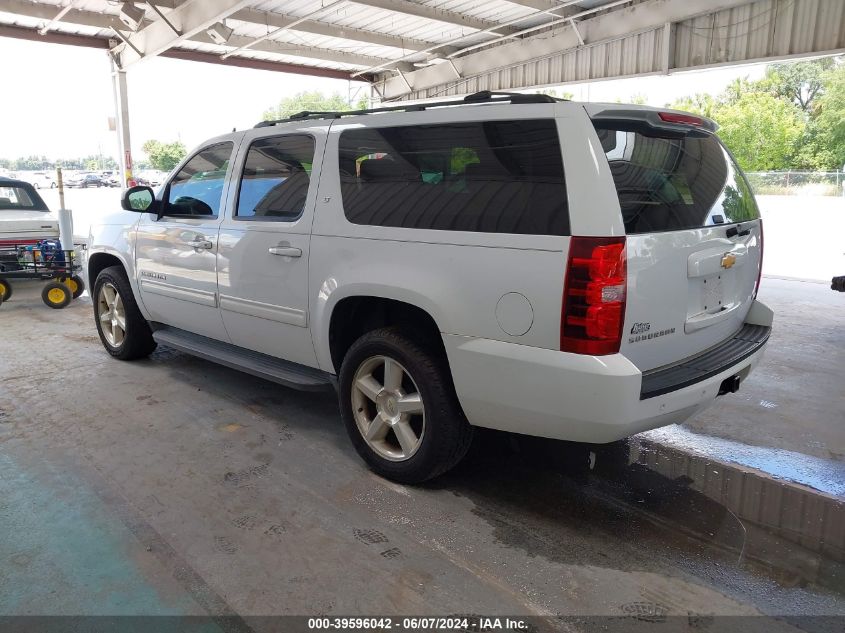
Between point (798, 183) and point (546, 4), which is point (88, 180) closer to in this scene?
point (546, 4)

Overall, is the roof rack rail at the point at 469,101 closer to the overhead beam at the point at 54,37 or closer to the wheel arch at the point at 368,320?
the wheel arch at the point at 368,320

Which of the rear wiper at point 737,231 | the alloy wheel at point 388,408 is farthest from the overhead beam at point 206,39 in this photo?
the rear wiper at point 737,231

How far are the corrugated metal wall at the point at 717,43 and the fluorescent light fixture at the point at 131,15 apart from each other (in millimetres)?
9248

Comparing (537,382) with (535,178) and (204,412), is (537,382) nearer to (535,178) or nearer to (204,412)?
(535,178)

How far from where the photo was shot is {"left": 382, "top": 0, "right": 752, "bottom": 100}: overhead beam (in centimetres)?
1171

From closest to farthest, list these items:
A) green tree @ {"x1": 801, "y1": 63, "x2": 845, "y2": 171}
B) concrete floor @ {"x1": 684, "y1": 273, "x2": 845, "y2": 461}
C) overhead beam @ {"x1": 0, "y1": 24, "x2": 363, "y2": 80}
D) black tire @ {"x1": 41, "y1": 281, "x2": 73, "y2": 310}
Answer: concrete floor @ {"x1": 684, "y1": 273, "x2": 845, "y2": 461} < black tire @ {"x1": 41, "y1": 281, "x2": 73, "y2": 310} < overhead beam @ {"x1": 0, "y1": 24, "x2": 363, "y2": 80} < green tree @ {"x1": 801, "y1": 63, "x2": 845, "y2": 171}

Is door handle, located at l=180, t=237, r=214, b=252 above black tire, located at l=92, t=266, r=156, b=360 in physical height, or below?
above

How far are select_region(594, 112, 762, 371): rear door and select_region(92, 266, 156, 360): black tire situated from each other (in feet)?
14.2

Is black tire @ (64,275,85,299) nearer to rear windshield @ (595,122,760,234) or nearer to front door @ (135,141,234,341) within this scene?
front door @ (135,141,234,341)

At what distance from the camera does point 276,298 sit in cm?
396

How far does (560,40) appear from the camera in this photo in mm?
14453

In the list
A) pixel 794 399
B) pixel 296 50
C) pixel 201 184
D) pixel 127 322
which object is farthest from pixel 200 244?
pixel 296 50

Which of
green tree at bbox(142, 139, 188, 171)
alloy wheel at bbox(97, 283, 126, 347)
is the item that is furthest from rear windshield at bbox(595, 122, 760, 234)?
green tree at bbox(142, 139, 188, 171)

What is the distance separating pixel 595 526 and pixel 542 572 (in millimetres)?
509
